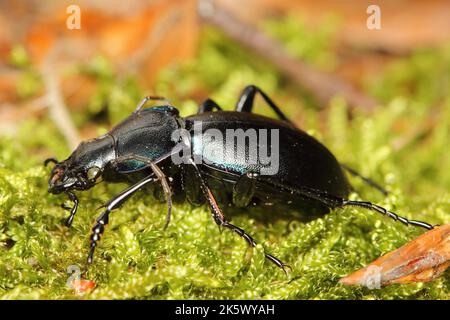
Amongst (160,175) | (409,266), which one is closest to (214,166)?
(160,175)

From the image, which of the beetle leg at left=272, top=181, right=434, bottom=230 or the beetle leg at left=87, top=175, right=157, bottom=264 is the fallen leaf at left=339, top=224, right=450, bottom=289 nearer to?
the beetle leg at left=272, top=181, right=434, bottom=230

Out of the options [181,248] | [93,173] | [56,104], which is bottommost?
[181,248]

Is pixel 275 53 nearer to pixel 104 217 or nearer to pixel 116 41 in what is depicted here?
pixel 116 41

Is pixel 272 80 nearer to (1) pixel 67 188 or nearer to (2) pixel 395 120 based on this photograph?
(2) pixel 395 120

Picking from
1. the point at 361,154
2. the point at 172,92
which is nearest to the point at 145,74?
the point at 172,92

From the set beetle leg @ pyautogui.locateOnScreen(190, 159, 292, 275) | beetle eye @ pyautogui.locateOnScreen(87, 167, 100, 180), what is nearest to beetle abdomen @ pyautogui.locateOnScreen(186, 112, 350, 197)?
beetle leg @ pyautogui.locateOnScreen(190, 159, 292, 275)

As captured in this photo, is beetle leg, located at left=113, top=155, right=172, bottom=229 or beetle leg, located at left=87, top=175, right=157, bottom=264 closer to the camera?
beetle leg, located at left=87, top=175, right=157, bottom=264

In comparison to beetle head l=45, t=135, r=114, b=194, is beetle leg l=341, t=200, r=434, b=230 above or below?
below
